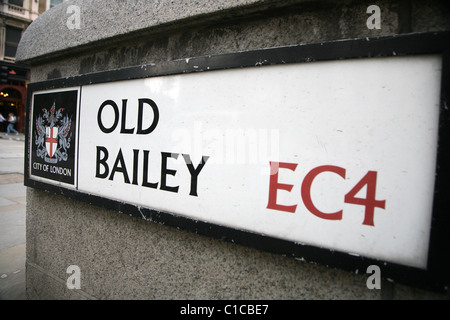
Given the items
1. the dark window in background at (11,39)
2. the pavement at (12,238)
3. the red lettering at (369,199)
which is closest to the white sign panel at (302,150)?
the red lettering at (369,199)

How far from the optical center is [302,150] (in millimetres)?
949

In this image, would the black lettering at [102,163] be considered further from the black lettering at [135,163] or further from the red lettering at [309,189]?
the red lettering at [309,189]

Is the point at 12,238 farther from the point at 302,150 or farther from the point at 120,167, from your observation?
the point at 302,150

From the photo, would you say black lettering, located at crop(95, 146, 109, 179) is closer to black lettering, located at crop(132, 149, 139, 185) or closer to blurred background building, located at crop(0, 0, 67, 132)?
black lettering, located at crop(132, 149, 139, 185)

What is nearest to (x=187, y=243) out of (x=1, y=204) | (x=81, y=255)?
(x=81, y=255)

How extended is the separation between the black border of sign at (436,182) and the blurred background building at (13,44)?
24265 mm

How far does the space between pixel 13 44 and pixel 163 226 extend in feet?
85.9

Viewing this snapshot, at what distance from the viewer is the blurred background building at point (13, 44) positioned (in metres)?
19.2

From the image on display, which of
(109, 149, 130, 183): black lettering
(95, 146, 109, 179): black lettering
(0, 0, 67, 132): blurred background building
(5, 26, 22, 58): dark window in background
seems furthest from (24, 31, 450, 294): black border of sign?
(5, 26, 22, 58): dark window in background

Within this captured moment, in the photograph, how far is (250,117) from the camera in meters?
1.04

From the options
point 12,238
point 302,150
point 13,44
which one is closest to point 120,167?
point 302,150

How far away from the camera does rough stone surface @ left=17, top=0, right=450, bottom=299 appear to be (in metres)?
0.96

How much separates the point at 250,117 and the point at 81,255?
1.51 m
